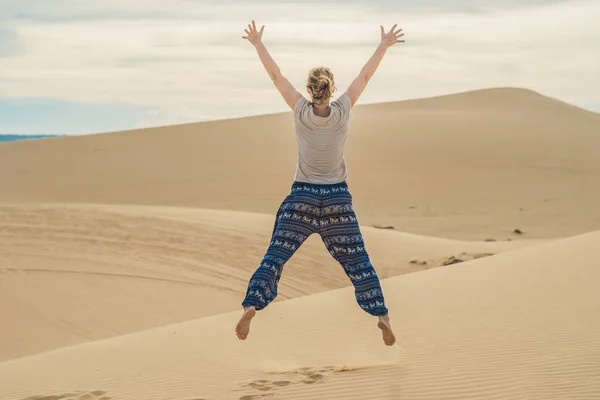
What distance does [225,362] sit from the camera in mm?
8289

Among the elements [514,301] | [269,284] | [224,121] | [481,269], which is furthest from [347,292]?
[224,121]

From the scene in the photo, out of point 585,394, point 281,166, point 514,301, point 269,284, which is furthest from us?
point 281,166

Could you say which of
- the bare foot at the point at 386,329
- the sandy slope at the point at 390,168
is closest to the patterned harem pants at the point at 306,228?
the bare foot at the point at 386,329

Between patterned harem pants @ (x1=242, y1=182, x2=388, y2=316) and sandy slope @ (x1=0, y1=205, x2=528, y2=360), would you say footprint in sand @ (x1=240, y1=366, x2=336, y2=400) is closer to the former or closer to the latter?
patterned harem pants @ (x1=242, y1=182, x2=388, y2=316)

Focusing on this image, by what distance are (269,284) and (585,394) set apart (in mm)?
2466

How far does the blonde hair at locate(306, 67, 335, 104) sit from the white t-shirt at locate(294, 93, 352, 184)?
0.11 metres

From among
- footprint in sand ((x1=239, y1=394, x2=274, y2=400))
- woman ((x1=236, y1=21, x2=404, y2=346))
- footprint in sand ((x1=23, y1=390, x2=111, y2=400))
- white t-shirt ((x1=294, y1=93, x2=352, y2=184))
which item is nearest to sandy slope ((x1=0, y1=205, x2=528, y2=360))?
footprint in sand ((x1=23, y1=390, x2=111, y2=400))

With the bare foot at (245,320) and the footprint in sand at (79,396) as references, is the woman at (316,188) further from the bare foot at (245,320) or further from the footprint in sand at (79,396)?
the footprint in sand at (79,396)

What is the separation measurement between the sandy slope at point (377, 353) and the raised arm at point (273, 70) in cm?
227

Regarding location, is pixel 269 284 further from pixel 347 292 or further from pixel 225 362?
pixel 347 292

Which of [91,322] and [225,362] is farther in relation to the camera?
[91,322]

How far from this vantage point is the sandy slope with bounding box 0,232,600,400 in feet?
23.1

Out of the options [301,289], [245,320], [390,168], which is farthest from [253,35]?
[390,168]

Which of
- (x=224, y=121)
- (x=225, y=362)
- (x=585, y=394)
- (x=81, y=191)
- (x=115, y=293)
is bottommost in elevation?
(x=585, y=394)
